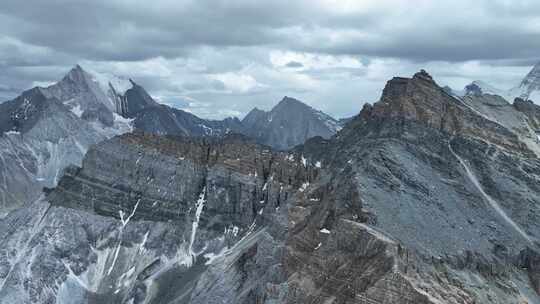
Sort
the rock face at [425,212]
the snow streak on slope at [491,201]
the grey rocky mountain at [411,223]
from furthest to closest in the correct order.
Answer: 1. the snow streak on slope at [491,201]
2. the grey rocky mountain at [411,223]
3. the rock face at [425,212]

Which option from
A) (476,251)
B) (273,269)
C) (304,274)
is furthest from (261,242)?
(476,251)

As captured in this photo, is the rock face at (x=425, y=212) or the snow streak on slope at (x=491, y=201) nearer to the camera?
the rock face at (x=425, y=212)

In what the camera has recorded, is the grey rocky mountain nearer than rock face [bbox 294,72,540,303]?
No

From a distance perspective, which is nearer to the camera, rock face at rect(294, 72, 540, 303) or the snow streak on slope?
rock face at rect(294, 72, 540, 303)

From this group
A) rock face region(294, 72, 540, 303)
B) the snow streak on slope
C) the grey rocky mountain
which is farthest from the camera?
the snow streak on slope

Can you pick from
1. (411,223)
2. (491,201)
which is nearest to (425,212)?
(411,223)

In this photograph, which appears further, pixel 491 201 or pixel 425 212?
pixel 491 201

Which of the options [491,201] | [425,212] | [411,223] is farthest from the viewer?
[491,201]

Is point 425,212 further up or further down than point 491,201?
further up

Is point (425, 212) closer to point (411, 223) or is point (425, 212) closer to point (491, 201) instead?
point (411, 223)

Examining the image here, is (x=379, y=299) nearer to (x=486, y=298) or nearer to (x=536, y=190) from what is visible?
(x=486, y=298)

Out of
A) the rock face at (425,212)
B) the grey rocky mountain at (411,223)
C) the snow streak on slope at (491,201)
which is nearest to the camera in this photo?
the rock face at (425,212)

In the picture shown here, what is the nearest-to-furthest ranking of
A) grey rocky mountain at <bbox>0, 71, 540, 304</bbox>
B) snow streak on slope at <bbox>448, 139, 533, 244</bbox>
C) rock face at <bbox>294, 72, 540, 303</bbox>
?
rock face at <bbox>294, 72, 540, 303</bbox>, grey rocky mountain at <bbox>0, 71, 540, 304</bbox>, snow streak on slope at <bbox>448, 139, 533, 244</bbox>
